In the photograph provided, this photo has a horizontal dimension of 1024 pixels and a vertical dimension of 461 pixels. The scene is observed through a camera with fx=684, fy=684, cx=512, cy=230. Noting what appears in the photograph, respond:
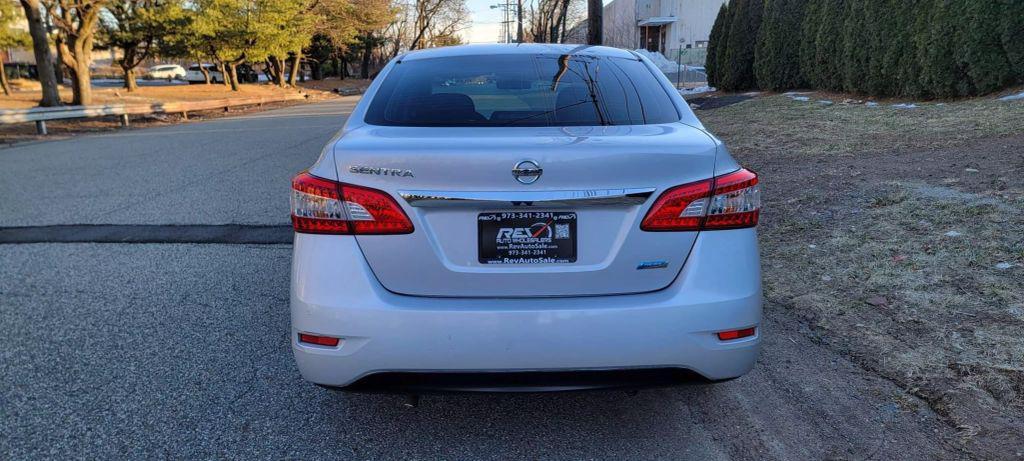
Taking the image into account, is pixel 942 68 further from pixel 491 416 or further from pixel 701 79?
pixel 701 79

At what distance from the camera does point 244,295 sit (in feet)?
15.2

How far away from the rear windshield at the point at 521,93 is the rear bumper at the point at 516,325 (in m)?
0.77

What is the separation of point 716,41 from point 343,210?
20.5 metres

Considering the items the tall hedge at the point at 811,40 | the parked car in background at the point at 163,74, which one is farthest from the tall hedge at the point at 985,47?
the parked car in background at the point at 163,74

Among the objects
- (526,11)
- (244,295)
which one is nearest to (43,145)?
(244,295)

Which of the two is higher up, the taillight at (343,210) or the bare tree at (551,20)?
the bare tree at (551,20)

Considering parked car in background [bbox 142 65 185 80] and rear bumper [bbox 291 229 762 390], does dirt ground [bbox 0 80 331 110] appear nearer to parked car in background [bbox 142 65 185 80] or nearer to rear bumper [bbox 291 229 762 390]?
rear bumper [bbox 291 229 762 390]

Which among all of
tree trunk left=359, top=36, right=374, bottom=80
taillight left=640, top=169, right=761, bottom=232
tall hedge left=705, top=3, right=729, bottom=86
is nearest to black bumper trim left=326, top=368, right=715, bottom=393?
taillight left=640, top=169, right=761, bottom=232

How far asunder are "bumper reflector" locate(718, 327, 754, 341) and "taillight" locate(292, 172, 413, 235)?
3.90ft

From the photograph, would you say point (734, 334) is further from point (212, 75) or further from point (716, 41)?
point (212, 75)

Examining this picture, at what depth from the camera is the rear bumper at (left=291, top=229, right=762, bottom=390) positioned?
7.83 feet

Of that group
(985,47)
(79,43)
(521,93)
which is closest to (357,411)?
(521,93)

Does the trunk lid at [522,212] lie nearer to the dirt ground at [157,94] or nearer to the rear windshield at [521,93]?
the rear windshield at [521,93]

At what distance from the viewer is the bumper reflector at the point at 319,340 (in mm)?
2479
